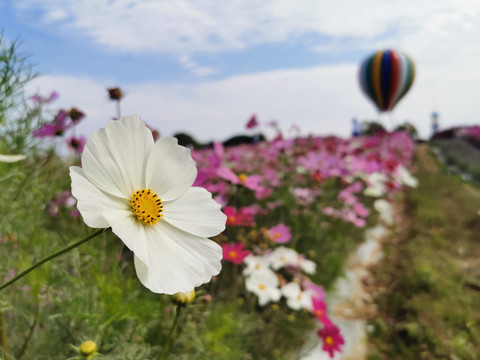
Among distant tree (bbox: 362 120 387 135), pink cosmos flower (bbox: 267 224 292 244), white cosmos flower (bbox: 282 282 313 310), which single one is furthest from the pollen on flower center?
distant tree (bbox: 362 120 387 135)

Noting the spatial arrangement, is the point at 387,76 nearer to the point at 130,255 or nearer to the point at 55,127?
the point at 130,255

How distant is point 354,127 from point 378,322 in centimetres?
1771

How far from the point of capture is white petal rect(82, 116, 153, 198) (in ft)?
1.86

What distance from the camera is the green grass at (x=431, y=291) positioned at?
2615mm

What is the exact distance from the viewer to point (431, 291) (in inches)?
126

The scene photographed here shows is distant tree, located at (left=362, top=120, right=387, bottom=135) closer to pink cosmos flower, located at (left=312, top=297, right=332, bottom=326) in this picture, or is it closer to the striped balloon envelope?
the striped balloon envelope

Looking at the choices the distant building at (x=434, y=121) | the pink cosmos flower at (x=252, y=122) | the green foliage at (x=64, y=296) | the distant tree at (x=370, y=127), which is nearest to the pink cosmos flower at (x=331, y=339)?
the green foliage at (x=64, y=296)

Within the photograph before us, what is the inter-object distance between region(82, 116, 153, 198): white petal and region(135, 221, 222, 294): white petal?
8 centimetres

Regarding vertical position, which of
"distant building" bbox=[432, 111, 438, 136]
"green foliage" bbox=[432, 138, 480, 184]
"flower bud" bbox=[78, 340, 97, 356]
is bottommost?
"distant building" bbox=[432, 111, 438, 136]

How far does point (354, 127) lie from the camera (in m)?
19.8

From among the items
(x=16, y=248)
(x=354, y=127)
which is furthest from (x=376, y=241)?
(x=354, y=127)

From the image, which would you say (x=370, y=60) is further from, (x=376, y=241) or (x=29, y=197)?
(x=29, y=197)

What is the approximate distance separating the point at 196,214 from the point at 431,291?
302cm

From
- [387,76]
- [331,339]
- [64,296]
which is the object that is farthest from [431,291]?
[387,76]
